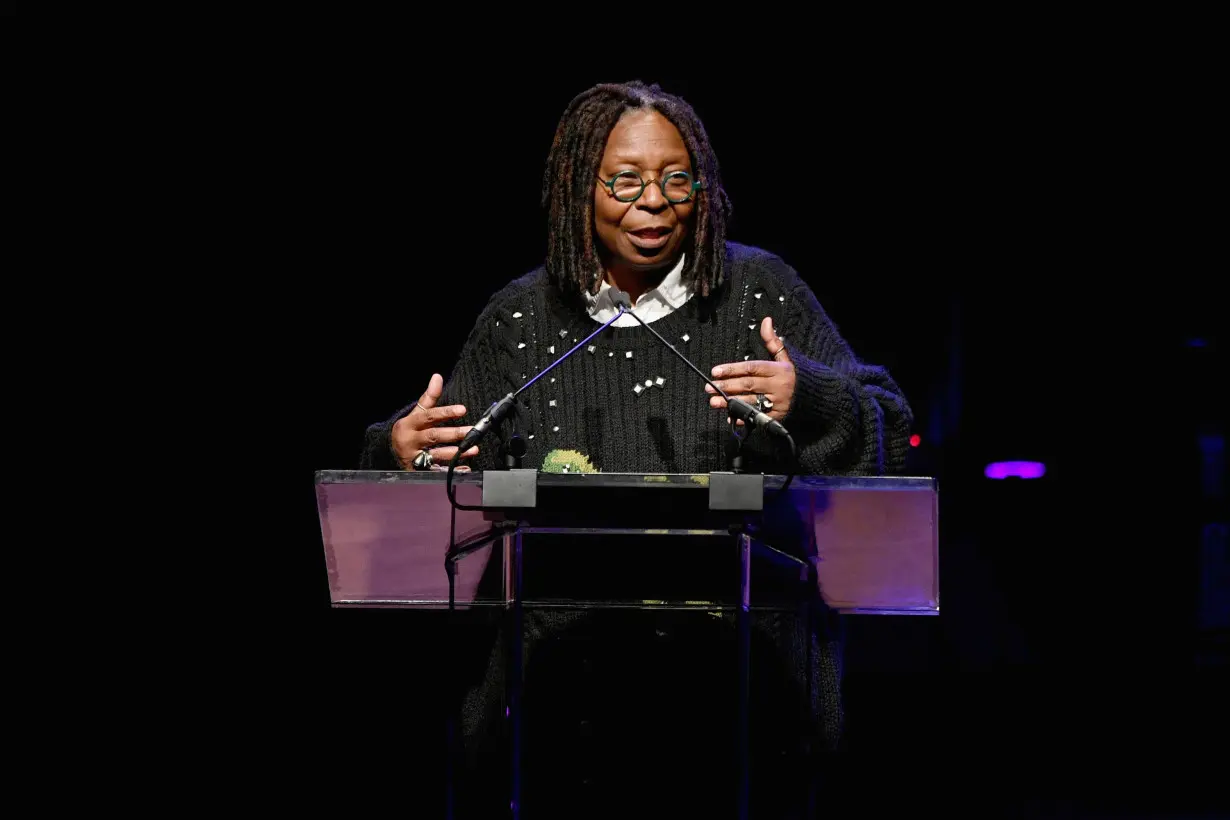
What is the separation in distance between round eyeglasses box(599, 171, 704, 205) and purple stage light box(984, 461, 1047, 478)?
2909 mm

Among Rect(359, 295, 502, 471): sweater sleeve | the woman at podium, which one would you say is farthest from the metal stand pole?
Rect(359, 295, 502, 471): sweater sleeve

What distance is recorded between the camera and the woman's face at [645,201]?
1896mm

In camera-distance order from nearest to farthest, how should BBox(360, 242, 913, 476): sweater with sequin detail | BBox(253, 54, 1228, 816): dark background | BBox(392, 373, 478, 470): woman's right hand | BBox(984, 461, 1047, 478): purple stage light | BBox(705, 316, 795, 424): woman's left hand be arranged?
BBox(705, 316, 795, 424): woman's left hand, BBox(392, 373, 478, 470): woman's right hand, BBox(360, 242, 913, 476): sweater with sequin detail, BBox(253, 54, 1228, 816): dark background, BBox(984, 461, 1047, 478): purple stage light

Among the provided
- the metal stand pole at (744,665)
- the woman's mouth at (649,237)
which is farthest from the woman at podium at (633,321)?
the metal stand pole at (744,665)

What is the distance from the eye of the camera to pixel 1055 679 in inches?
150

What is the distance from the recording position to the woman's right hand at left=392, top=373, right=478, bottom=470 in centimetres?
162

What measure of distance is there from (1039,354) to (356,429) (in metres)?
2.51

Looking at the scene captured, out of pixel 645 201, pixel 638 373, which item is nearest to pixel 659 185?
pixel 645 201

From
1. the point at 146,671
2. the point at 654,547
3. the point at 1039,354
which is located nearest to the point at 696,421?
the point at 654,547

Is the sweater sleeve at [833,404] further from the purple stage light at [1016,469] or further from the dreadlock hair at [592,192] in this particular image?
the purple stage light at [1016,469]

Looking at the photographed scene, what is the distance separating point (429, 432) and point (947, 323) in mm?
3093

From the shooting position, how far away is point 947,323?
438 cm

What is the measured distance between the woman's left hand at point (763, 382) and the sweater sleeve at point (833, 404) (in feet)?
0.04

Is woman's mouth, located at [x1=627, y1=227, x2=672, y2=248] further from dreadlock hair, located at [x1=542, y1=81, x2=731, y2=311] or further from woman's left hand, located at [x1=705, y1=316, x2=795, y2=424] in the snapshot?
woman's left hand, located at [x1=705, y1=316, x2=795, y2=424]
